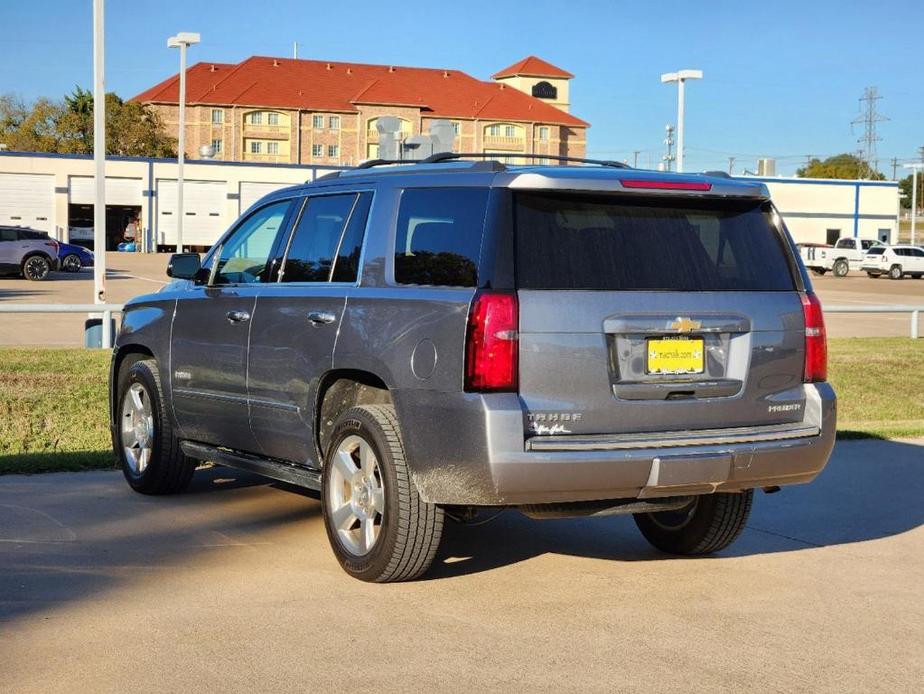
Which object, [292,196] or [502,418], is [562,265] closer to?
[502,418]

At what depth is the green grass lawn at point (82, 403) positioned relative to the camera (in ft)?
33.3

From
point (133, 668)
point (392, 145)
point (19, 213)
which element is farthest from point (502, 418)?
point (19, 213)

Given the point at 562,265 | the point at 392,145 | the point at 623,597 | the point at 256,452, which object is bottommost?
the point at 623,597

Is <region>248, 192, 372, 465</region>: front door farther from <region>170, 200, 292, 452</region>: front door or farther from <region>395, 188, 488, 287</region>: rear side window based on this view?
<region>395, 188, 488, 287</region>: rear side window

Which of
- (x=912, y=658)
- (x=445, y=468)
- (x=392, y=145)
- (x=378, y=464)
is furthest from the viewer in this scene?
(x=392, y=145)

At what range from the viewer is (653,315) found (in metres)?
5.88

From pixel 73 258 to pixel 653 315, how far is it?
42.1m

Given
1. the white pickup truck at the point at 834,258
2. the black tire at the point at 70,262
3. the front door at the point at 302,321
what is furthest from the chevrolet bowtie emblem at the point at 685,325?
the white pickup truck at the point at 834,258

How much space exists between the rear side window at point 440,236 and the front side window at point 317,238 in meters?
0.55

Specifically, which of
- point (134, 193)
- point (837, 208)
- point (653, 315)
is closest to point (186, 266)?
point (653, 315)

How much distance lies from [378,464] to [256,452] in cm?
151

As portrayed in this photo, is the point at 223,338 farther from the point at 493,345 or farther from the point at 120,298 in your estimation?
the point at 120,298

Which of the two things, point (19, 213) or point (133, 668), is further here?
point (19, 213)

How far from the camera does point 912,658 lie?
5.28m
